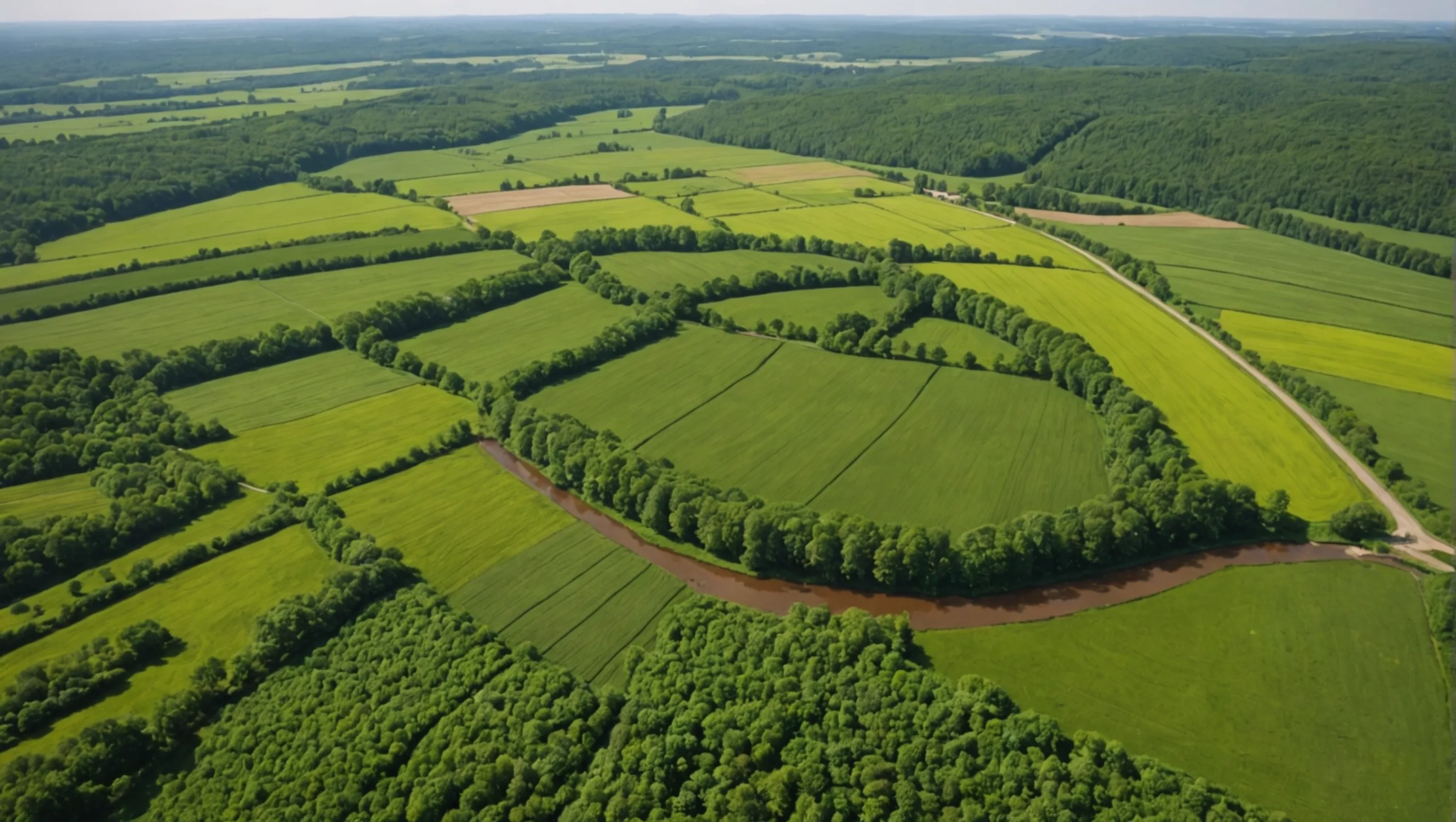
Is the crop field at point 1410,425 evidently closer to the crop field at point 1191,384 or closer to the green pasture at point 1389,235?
the crop field at point 1191,384

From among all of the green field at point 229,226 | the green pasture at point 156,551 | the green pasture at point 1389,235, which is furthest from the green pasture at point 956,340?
the green field at point 229,226

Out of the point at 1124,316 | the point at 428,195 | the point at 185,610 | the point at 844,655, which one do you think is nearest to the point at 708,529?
the point at 844,655

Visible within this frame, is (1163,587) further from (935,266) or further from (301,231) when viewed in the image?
(301,231)

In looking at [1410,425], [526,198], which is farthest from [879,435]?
[526,198]

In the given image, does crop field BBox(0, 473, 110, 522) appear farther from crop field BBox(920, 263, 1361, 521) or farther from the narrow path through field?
the narrow path through field

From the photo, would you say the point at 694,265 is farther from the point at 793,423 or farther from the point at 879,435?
the point at 879,435
